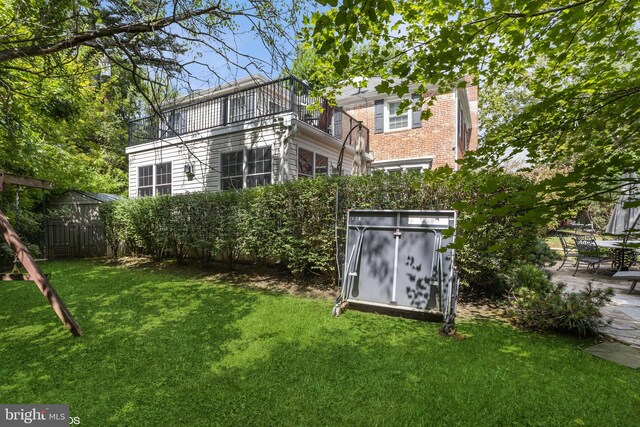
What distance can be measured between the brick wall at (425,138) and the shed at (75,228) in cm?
1194

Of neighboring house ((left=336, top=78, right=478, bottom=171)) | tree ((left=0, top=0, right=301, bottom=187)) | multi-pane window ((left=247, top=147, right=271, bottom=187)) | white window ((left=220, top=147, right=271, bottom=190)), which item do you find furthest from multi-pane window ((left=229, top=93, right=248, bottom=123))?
neighboring house ((left=336, top=78, right=478, bottom=171))

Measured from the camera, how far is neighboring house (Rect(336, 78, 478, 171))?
12.3 m

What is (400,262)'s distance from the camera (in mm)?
4820

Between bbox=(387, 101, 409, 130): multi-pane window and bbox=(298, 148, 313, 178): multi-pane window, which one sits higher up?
bbox=(387, 101, 409, 130): multi-pane window

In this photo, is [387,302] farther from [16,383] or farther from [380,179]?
[16,383]

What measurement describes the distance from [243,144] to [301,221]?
180 inches

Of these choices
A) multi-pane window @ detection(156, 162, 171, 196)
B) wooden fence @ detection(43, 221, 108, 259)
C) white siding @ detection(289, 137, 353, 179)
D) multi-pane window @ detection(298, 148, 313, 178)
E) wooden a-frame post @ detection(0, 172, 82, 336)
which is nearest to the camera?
wooden a-frame post @ detection(0, 172, 82, 336)

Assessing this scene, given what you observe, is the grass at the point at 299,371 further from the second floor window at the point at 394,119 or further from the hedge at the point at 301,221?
the second floor window at the point at 394,119

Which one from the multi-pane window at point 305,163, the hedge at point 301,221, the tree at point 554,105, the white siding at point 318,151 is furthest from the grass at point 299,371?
the multi-pane window at point 305,163

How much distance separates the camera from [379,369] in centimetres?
307

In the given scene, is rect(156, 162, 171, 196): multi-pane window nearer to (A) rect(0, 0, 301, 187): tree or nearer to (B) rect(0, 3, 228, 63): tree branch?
(A) rect(0, 0, 301, 187): tree

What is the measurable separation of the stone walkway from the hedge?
4.58 ft

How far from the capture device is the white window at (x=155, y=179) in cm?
1170

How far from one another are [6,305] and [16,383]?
3525 millimetres
